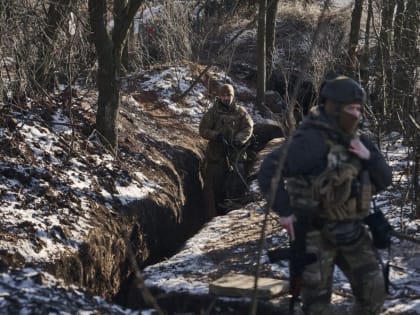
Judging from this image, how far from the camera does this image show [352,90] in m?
4.14

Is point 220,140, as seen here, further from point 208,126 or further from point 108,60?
point 108,60

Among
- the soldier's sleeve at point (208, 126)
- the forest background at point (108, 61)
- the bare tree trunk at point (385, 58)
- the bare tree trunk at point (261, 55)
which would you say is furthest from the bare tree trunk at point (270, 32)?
the bare tree trunk at point (385, 58)

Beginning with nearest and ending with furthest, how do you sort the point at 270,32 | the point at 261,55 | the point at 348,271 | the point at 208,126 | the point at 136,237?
the point at 348,271
the point at 136,237
the point at 208,126
the point at 261,55
the point at 270,32

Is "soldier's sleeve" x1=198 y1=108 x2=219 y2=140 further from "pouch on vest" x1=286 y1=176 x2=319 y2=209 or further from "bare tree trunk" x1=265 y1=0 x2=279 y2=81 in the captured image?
"bare tree trunk" x1=265 y1=0 x2=279 y2=81

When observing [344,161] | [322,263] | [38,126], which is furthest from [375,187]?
[38,126]

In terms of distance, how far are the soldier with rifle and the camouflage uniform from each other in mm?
5247

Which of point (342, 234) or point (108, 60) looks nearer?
point (342, 234)

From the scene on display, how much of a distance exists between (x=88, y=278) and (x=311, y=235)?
2.76 metres

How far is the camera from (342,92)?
4.14m

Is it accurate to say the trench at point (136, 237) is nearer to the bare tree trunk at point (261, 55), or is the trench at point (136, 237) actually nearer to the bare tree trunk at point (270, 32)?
the bare tree trunk at point (261, 55)

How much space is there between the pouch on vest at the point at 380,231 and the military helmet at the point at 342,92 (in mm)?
776

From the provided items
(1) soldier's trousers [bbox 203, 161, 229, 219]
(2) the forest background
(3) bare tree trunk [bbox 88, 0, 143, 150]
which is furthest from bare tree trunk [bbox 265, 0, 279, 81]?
(3) bare tree trunk [bbox 88, 0, 143, 150]

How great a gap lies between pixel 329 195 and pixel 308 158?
259 millimetres

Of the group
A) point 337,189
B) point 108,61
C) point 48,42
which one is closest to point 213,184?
point 108,61
